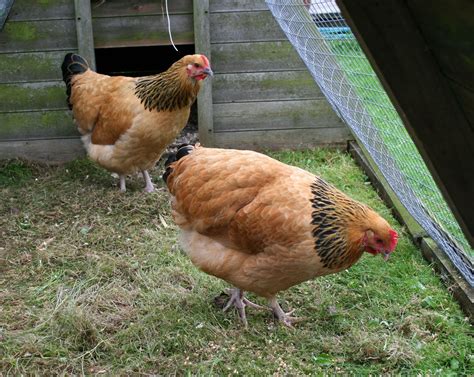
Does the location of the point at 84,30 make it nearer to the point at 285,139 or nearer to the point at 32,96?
the point at 32,96

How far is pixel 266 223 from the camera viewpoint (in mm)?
2988

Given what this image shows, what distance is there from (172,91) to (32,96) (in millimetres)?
1612

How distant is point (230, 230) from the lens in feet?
10.2

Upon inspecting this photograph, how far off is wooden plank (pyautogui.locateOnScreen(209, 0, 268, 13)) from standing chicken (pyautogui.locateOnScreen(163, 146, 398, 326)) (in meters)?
2.57

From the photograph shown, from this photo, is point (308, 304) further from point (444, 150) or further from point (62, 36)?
point (62, 36)

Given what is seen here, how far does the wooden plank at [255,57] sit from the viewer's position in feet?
18.4

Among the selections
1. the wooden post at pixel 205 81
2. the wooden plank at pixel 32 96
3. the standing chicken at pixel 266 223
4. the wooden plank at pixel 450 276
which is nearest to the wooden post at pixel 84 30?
the wooden plank at pixel 32 96

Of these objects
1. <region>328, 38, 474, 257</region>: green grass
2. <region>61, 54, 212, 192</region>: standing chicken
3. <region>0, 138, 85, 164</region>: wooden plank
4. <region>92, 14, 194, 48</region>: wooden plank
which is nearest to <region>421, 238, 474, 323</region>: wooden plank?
<region>328, 38, 474, 257</region>: green grass

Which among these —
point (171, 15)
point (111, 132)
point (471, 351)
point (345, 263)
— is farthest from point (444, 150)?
point (171, 15)

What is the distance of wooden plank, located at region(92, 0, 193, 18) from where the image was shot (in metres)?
5.34

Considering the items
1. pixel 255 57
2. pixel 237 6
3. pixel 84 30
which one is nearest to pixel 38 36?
pixel 84 30

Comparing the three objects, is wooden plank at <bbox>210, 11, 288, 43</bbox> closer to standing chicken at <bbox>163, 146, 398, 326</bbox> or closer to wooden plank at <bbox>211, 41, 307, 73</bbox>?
wooden plank at <bbox>211, 41, 307, 73</bbox>

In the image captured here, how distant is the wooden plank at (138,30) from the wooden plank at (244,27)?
26 centimetres

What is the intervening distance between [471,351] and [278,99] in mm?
3330
